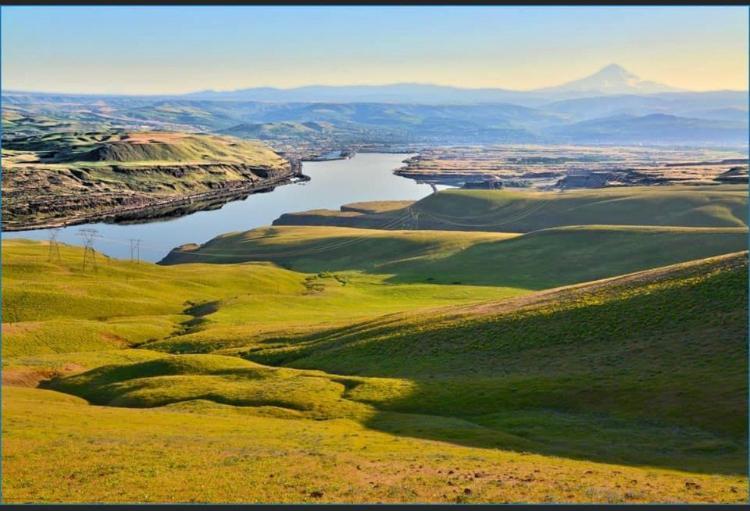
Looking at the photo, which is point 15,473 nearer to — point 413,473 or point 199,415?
point 199,415

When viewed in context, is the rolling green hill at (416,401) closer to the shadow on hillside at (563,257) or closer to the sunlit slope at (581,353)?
the sunlit slope at (581,353)

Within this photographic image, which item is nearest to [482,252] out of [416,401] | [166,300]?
[166,300]

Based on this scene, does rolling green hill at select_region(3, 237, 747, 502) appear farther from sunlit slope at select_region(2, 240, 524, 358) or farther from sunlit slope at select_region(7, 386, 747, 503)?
sunlit slope at select_region(2, 240, 524, 358)

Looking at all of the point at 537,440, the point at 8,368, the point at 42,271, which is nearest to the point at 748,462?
the point at 537,440

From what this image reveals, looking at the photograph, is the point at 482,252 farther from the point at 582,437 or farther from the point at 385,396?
the point at 582,437

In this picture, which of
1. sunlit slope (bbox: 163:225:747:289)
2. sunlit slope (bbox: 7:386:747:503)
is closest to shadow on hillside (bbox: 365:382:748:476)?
sunlit slope (bbox: 7:386:747:503)
